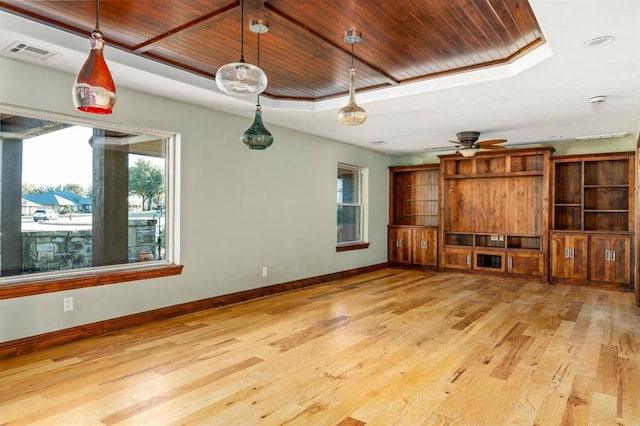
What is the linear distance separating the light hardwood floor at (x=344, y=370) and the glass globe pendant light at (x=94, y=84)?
1.78 metres

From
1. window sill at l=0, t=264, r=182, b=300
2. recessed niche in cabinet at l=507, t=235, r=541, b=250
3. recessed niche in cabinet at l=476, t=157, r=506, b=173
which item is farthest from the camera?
recessed niche in cabinet at l=476, t=157, r=506, b=173

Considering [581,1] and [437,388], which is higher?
[581,1]

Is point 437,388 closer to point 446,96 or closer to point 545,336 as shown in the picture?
point 545,336

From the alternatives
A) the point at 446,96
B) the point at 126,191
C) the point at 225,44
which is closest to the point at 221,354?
the point at 126,191

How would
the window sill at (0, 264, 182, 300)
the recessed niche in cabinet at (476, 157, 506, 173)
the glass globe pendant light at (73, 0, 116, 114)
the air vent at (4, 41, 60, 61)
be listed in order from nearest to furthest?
the glass globe pendant light at (73, 0, 116, 114)
the air vent at (4, 41, 60, 61)
the window sill at (0, 264, 182, 300)
the recessed niche in cabinet at (476, 157, 506, 173)

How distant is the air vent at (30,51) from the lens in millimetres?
3171

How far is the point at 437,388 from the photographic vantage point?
2.88 m

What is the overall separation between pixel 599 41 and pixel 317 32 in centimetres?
209

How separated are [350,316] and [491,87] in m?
2.91

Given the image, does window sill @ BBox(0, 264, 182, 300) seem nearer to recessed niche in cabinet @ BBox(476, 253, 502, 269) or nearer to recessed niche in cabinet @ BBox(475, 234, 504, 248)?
recessed niche in cabinet @ BBox(476, 253, 502, 269)

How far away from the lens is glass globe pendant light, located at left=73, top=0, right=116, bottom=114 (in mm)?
1972

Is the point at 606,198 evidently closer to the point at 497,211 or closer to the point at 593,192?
the point at 593,192

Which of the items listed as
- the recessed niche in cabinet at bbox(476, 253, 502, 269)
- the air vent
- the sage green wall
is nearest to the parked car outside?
the sage green wall

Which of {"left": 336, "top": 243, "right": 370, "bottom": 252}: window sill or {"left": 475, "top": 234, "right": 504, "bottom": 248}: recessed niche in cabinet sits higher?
{"left": 475, "top": 234, "right": 504, "bottom": 248}: recessed niche in cabinet
